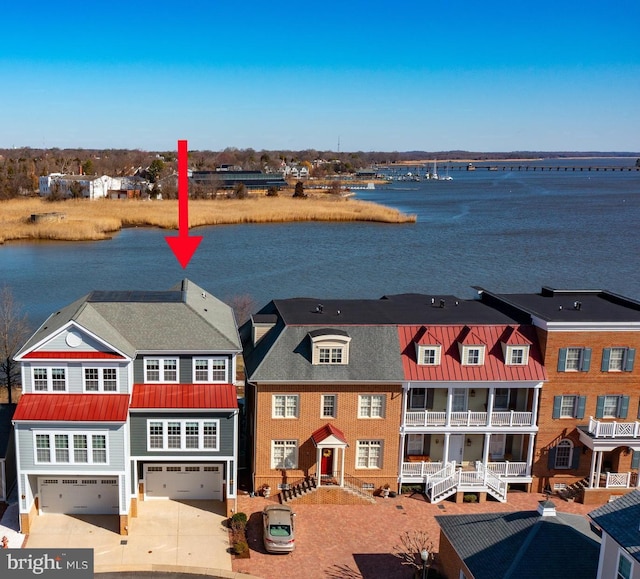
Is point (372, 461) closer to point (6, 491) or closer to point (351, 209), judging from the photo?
point (6, 491)

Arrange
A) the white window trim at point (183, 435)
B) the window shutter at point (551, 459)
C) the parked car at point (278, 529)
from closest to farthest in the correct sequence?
the parked car at point (278, 529) < the white window trim at point (183, 435) < the window shutter at point (551, 459)

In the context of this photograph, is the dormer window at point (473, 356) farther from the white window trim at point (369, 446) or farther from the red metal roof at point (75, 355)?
the red metal roof at point (75, 355)

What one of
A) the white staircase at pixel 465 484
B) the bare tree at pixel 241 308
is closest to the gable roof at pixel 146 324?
the white staircase at pixel 465 484

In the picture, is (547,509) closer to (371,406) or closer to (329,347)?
(371,406)

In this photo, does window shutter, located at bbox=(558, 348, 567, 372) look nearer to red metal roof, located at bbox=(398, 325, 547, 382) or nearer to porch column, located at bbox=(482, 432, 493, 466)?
red metal roof, located at bbox=(398, 325, 547, 382)

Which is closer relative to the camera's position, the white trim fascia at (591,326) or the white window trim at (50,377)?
the white window trim at (50,377)
